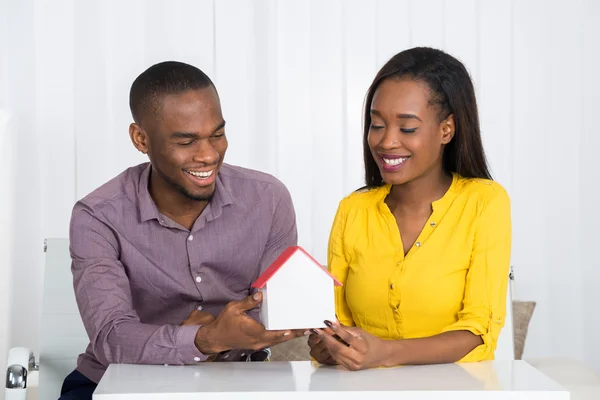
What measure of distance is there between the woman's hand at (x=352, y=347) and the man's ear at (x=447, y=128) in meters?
0.68

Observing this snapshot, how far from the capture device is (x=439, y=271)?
232 centimetres

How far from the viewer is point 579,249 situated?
4207 mm

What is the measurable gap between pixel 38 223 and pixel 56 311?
103 centimetres

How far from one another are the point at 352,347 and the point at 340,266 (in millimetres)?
580

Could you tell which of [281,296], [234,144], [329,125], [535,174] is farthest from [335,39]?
[281,296]

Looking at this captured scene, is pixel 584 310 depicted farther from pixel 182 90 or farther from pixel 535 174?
pixel 182 90

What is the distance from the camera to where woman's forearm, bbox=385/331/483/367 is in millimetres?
2014

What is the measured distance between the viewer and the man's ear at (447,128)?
94.0 inches

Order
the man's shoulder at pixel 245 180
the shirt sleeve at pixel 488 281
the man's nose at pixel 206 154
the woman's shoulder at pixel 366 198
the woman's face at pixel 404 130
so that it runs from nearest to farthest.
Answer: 1. the shirt sleeve at pixel 488 281
2. the woman's face at pixel 404 130
3. the man's nose at pixel 206 154
4. the woman's shoulder at pixel 366 198
5. the man's shoulder at pixel 245 180

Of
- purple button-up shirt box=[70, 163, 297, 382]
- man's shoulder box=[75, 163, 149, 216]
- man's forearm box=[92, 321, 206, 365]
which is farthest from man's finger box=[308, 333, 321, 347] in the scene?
man's shoulder box=[75, 163, 149, 216]

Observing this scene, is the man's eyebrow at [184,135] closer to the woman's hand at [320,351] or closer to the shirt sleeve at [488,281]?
the woman's hand at [320,351]

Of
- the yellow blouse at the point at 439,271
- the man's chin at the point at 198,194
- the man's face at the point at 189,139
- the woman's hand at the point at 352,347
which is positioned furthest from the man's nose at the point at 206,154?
the woman's hand at the point at 352,347

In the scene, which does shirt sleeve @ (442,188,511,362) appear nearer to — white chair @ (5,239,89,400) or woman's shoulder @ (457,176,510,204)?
woman's shoulder @ (457,176,510,204)

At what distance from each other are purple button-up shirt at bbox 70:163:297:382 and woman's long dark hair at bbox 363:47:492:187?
50 cm
